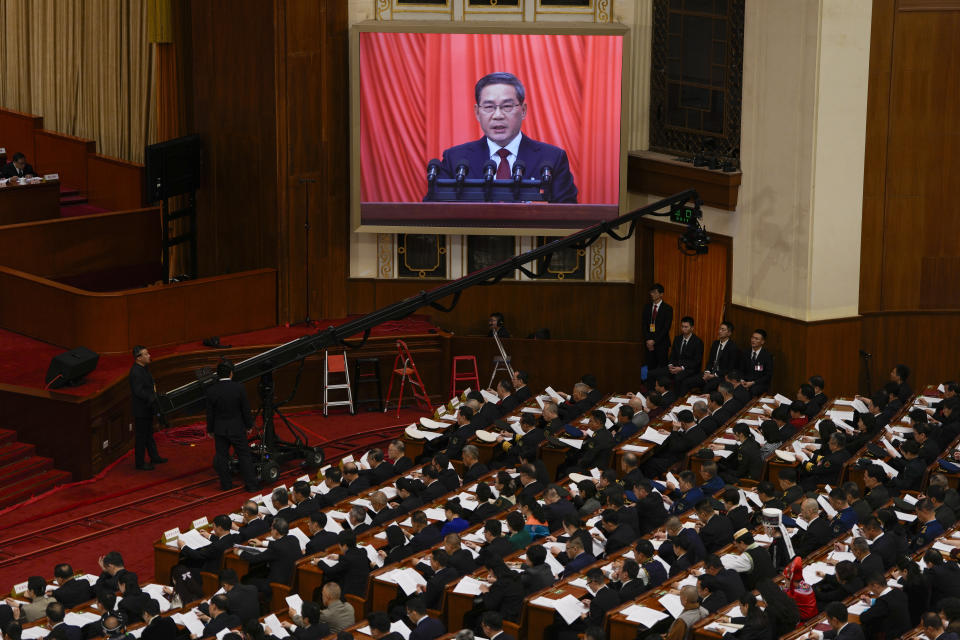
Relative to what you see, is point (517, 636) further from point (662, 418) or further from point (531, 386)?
point (531, 386)

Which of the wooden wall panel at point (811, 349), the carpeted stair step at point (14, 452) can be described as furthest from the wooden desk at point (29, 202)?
the wooden wall panel at point (811, 349)

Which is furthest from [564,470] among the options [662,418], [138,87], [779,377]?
[138,87]

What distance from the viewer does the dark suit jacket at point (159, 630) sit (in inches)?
434

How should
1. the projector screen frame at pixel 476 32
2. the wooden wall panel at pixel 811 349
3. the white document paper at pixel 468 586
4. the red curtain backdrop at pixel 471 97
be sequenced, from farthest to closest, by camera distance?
1. the red curtain backdrop at pixel 471 97
2. the projector screen frame at pixel 476 32
3. the wooden wall panel at pixel 811 349
4. the white document paper at pixel 468 586

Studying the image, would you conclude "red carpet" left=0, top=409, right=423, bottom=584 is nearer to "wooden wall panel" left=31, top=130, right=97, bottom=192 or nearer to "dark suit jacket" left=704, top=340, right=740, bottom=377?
"dark suit jacket" left=704, top=340, right=740, bottom=377

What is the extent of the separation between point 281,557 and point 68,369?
529cm

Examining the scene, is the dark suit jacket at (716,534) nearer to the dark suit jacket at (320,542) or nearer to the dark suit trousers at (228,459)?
the dark suit jacket at (320,542)

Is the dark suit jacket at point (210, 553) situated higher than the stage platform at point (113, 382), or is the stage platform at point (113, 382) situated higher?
the stage platform at point (113, 382)

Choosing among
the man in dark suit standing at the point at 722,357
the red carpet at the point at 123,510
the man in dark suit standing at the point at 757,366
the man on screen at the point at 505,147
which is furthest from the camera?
the man on screen at the point at 505,147

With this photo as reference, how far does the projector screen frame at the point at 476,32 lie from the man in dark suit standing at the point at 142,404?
4641 millimetres

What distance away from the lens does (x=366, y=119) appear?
20.2m

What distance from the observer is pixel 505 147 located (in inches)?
794

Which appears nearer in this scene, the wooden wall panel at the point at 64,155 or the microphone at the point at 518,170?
the microphone at the point at 518,170

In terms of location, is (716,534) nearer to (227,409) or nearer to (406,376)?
(227,409)
